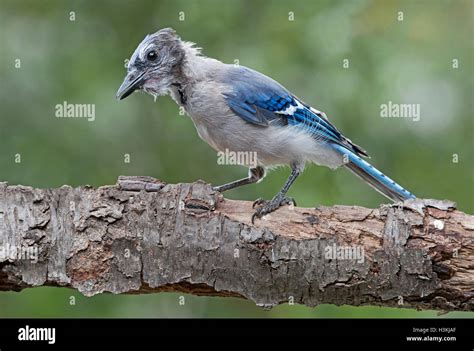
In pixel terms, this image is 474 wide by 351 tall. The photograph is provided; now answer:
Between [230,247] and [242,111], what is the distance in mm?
1521

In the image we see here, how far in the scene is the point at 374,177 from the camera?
6.23 meters

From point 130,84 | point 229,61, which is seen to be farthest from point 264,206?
point 229,61

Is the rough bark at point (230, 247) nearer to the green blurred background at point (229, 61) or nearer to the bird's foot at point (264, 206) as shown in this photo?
the bird's foot at point (264, 206)

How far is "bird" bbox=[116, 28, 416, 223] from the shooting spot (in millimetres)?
6027

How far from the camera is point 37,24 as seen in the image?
25.2 feet

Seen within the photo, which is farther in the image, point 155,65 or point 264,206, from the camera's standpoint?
point 155,65

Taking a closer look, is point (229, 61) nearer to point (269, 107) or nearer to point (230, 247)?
point (269, 107)

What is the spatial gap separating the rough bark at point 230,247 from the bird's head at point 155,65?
3.83ft

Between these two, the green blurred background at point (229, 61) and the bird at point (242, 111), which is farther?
the green blurred background at point (229, 61)

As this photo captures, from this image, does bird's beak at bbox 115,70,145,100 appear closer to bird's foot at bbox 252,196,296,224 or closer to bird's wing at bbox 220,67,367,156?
bird's wing at bbox 220,67,367,156

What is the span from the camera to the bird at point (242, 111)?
6027 millimetres

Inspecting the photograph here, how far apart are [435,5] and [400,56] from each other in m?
0.79

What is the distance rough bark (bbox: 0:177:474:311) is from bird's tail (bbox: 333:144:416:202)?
106 cm

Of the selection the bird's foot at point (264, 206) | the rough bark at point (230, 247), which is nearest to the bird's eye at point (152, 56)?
the rough bark at point (230, 247)
